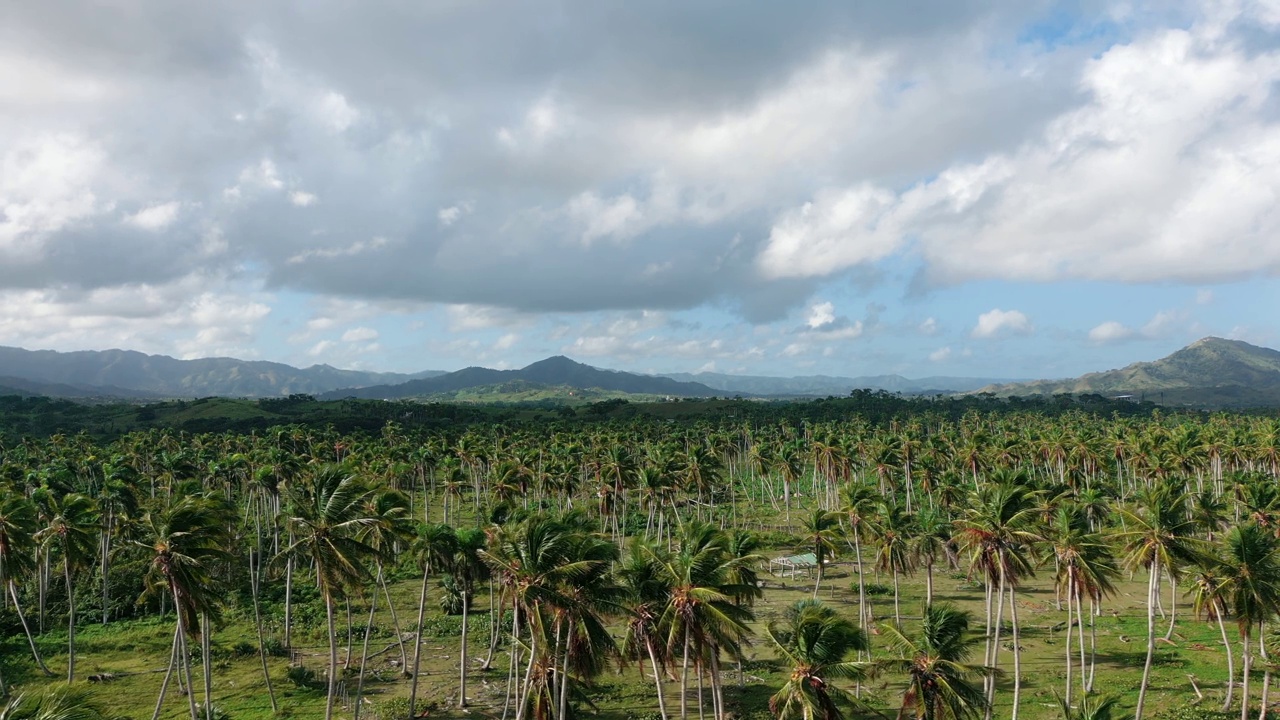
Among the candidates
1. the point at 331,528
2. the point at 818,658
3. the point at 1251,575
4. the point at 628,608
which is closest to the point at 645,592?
the point at 628,608

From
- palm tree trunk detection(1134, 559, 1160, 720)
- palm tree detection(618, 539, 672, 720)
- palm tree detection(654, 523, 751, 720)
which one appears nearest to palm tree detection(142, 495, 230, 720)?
palm tree detection(618, 539, 672, 720)

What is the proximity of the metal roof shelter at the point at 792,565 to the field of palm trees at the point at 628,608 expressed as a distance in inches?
20.1

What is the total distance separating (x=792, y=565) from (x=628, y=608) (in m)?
50.1

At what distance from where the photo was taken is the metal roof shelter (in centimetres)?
7400

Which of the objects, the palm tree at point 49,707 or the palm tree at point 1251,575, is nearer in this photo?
the palm tree at point 49,707

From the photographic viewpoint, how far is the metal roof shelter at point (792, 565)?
74000 mm

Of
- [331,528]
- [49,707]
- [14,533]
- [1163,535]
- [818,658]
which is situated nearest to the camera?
[49,707]

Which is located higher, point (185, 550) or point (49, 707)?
point (49, 707)

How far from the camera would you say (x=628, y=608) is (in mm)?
30641

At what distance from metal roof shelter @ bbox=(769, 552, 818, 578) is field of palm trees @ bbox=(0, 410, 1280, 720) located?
20.1 inches

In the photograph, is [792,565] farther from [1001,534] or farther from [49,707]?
[49,707]

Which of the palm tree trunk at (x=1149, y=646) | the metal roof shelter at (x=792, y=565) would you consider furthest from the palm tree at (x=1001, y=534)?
the metal roof shelter at (x=792, y=565)

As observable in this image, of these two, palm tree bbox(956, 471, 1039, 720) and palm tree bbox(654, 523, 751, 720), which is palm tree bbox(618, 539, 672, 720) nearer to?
palm tree bbox(654, 523, 751, 720)

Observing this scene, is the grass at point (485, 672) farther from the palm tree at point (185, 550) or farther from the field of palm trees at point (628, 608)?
the palm tree at point (185, 550)
